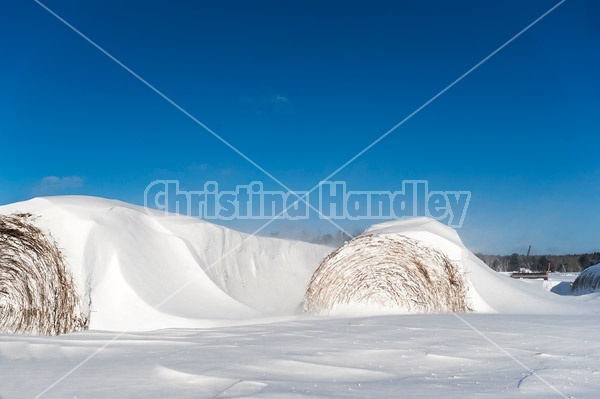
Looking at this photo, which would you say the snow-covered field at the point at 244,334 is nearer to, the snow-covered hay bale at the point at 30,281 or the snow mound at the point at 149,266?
the snow mound at the point at 149,266

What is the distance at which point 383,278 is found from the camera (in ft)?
20.7

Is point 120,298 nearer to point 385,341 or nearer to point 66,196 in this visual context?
point 66,196

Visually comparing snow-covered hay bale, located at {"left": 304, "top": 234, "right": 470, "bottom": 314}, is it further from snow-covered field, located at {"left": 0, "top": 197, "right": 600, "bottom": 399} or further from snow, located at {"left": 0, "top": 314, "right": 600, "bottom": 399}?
snow, located at {"left": 0, "top": 314, "right": 600, "bottom": 399}

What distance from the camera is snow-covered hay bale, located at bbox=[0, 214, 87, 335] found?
516 cm

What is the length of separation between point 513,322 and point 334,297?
2229mm

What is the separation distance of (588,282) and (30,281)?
47.4ft

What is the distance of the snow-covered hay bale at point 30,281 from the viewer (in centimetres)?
516

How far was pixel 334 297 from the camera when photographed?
6.31m

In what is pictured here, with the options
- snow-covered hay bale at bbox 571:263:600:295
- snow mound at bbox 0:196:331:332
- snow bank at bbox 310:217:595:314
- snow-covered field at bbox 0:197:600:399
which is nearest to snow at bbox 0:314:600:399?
snow-covered field at bbox 0:197:600:399

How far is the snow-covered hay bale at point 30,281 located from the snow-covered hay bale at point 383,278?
9.28 feet

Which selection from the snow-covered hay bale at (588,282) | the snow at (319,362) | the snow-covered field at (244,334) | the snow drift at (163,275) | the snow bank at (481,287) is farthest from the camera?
the snow-covered hay bale at (588,282)

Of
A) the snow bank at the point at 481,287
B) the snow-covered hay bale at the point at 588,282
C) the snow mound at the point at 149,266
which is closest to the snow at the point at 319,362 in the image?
the snow mound at the point at 149,266

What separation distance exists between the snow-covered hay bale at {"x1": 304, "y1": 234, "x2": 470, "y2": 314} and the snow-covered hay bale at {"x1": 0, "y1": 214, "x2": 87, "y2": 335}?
283 cm

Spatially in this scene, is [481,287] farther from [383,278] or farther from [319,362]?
[319,362]
